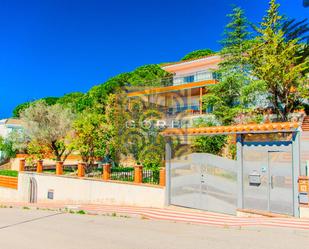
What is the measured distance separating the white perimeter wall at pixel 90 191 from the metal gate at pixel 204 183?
0.90 meters

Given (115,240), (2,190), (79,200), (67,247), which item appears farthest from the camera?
(2,190)

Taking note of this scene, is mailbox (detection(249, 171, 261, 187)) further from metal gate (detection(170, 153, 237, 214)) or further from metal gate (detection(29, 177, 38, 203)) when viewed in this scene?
metal gate (detection(29, 177, 38, 203))

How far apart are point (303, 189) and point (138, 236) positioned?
483 centimetres

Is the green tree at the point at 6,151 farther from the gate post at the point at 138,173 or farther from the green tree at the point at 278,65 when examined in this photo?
the green tree at the point at 278,65

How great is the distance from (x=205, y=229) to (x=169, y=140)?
4.33 m

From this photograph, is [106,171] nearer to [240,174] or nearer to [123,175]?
[123,175]

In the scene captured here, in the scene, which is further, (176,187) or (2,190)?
(2,190)

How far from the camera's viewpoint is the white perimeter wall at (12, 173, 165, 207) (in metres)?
12.7

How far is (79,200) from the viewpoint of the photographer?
1597 centimetres

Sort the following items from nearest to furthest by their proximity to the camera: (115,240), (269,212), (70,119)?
1. (115,240)
2. (269,212)
3. (70,119)

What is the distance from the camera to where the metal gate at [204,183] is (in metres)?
10.5

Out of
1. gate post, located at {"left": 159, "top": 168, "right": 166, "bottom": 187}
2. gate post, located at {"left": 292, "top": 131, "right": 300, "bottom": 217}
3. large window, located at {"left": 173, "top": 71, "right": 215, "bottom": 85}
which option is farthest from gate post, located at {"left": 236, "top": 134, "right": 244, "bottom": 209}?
large window, located at {"left": 173, "top": 71, "right": 215, "bottom": 85}

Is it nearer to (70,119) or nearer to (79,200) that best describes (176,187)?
(79,200)

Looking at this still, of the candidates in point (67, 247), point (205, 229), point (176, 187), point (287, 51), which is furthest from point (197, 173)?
point (287, 51)
